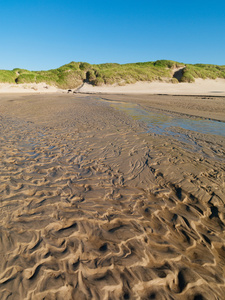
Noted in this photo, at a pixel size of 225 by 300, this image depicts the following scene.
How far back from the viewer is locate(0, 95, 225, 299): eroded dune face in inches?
83.1

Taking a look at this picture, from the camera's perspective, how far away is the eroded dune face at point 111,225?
2111 mm

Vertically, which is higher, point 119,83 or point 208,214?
point 119,83

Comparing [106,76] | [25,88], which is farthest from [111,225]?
[25,88]

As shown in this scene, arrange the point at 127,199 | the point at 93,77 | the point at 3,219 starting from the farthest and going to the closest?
the point at 93,77 < the point at 127,199 < the point at 3,219

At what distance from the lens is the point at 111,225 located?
3066 millimetres

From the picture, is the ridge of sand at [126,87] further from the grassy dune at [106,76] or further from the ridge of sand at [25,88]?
the grassy dune at [106,76]

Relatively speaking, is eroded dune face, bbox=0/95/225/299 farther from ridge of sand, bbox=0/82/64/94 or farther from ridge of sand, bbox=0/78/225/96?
ridge of sand, bbox=0/82/64/94

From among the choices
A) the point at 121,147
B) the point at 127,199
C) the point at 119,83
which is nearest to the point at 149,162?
the point at 121,147

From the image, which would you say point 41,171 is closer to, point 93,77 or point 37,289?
point 37,289

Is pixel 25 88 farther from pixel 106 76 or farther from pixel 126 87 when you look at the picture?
pixel 126 87

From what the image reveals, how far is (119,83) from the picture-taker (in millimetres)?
49938

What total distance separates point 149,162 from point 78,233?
3428mm

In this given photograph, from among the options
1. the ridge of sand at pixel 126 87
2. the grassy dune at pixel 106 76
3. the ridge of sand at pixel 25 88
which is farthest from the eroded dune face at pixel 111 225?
the grassy dune at pixel 106 76

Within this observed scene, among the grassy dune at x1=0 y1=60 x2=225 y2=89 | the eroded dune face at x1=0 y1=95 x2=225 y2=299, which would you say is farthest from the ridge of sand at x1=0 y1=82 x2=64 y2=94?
the eroded dune face at x1=0 y1=95 x2=225 y2=299
